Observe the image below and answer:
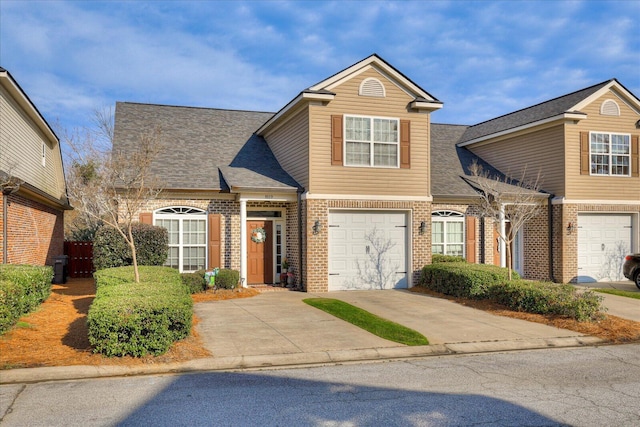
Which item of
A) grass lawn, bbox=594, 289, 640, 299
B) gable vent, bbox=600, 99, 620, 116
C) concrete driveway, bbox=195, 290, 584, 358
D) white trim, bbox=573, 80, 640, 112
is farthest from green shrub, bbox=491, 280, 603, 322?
gable vent, bbox=600, 99, 620, 116

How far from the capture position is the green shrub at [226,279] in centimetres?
1544

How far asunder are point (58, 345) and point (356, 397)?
17.7 feet

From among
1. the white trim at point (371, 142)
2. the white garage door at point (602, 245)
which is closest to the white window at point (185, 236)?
the white trim at point (371, 142)

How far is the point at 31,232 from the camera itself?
17172 mm

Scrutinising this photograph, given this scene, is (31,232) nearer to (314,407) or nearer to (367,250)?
(367,250)

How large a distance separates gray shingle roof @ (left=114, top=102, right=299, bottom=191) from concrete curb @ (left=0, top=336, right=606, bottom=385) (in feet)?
28.2

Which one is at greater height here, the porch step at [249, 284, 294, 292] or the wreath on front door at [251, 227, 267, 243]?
the wreath on front door at [251, 227, 267, 243]

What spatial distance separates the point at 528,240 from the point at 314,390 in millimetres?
16058

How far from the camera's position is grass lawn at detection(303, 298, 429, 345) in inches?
390

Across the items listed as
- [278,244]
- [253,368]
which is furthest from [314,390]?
[278,244]

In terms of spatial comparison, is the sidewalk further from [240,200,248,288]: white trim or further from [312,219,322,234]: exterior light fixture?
[312,219,322,234]: exterior light fixture

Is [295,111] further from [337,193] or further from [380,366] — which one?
[380,366]

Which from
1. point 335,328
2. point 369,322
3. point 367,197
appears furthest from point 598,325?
point 367,197

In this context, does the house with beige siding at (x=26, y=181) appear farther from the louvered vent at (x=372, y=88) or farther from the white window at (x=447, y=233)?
the white window at (x=447, y=233)
